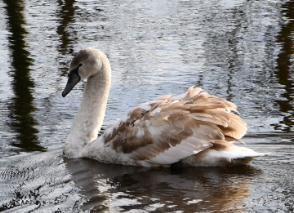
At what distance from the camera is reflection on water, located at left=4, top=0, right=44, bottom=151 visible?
25.8 feet

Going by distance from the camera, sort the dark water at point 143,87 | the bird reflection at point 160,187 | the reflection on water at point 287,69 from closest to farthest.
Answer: the bird reflection at point 160,187 → the dark water at point 143,87 → the reflection on water at point 287,69

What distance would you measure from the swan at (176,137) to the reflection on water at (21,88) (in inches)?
30.3

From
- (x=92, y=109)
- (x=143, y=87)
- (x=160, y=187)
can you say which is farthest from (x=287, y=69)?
(x=160, y=187)

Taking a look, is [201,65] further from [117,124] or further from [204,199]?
[204,199]

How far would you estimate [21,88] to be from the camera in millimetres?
9844

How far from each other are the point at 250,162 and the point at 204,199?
4.17 feet

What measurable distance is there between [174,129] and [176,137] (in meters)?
0.09

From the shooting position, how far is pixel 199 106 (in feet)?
22.2

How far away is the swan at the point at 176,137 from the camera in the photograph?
6547 mm

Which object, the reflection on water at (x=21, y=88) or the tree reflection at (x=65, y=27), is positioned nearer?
the reflection on water at (x=21, y=88)

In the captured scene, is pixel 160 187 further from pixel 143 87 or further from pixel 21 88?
pixel 21 88

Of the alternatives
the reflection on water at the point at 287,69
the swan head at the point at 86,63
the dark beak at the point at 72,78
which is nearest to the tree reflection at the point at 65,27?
the dark beak at the point at 72,78

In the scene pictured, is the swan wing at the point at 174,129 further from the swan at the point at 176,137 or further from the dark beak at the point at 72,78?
the dark beak at the point at 72,78

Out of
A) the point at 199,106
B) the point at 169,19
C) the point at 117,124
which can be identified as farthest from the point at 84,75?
the point at 169,19
